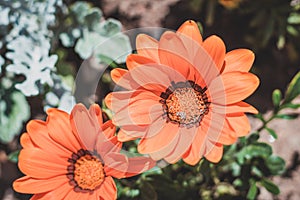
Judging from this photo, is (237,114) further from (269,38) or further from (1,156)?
(1,156)

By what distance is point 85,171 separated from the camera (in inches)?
71.1

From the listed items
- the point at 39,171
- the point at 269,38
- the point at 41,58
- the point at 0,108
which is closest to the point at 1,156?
the point at 0,108

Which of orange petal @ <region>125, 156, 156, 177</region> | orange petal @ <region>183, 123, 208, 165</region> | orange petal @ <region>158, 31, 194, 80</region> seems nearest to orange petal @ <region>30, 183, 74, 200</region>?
orange petal @ <region>125, 156, 156, 177</region>

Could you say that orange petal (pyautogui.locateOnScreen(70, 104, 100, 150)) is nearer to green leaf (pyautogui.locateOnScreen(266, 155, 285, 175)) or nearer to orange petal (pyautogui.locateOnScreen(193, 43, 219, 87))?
orange petal (pyautogui.locateOnScreen(193, 43, 219, 87))

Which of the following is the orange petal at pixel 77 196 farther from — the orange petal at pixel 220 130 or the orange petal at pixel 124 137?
the orange petal at pixel 220 130

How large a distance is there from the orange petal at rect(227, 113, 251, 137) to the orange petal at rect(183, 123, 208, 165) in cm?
9

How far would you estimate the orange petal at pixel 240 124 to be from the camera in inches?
60.5

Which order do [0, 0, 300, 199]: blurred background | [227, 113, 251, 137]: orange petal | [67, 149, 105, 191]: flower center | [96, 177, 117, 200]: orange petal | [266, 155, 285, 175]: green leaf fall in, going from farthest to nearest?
[0, 0, 300, 199]: blurred background
[266, 155, 285, 175]: green leaf
[67, 149, 105, 191]: flower center
[96, 177, 117, 200]: orange petal
[227, 113, 251, 137]: orange petal

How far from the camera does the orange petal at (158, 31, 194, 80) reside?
1579 mm

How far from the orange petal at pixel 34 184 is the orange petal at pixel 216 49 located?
65 centimetres

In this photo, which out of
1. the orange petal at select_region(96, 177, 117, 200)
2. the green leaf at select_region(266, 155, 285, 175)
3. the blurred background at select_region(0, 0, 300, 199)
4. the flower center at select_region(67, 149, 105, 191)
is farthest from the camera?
the blurred background at select_region(0, 0, 300, 199)

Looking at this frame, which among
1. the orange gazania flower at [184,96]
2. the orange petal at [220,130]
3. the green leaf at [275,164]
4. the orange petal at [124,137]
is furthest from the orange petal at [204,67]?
the green leaf at [275,164]

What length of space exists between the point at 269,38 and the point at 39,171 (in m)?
1.35

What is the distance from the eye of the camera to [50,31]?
2473 millimetres
